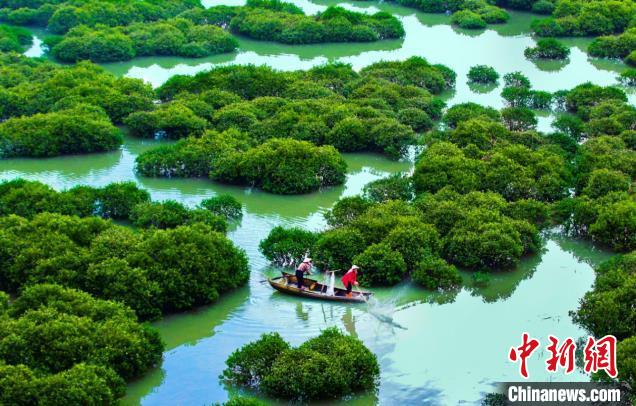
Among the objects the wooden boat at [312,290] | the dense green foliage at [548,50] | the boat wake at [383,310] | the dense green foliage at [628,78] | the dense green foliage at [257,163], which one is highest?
the dense green foliage at [548,50]

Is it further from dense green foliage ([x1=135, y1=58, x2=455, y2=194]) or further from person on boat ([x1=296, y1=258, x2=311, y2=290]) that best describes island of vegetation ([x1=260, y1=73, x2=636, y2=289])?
dense green foliage ([x1=135, y1=58, x2=455, y2=194])

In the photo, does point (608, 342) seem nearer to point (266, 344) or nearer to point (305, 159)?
point (266, 344)

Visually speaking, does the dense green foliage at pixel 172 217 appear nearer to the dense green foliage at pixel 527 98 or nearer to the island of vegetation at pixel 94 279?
the island of vegetation at pixel 94 279

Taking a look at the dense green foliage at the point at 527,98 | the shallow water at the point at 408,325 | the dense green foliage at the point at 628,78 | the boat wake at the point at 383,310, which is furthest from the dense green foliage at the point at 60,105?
the dense green foliage at the point at 628,78

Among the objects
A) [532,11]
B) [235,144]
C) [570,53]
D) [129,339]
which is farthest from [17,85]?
[532,11]

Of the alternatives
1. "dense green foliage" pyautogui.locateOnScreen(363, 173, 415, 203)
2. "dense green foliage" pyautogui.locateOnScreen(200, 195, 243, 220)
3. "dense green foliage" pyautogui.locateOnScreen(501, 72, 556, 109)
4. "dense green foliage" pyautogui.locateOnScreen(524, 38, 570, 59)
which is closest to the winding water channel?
"dense green foliage" pyautogui.locateOnScreen(200, 195, 243, 220)

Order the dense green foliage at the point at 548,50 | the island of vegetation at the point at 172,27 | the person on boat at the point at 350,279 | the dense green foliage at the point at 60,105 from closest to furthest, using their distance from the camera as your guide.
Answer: the person on boat at the point at 350,279, the dense green foliage at the point at 60,105, the dense green foliage at the point at 548,50, the island of vegetation at the point at 172,27
